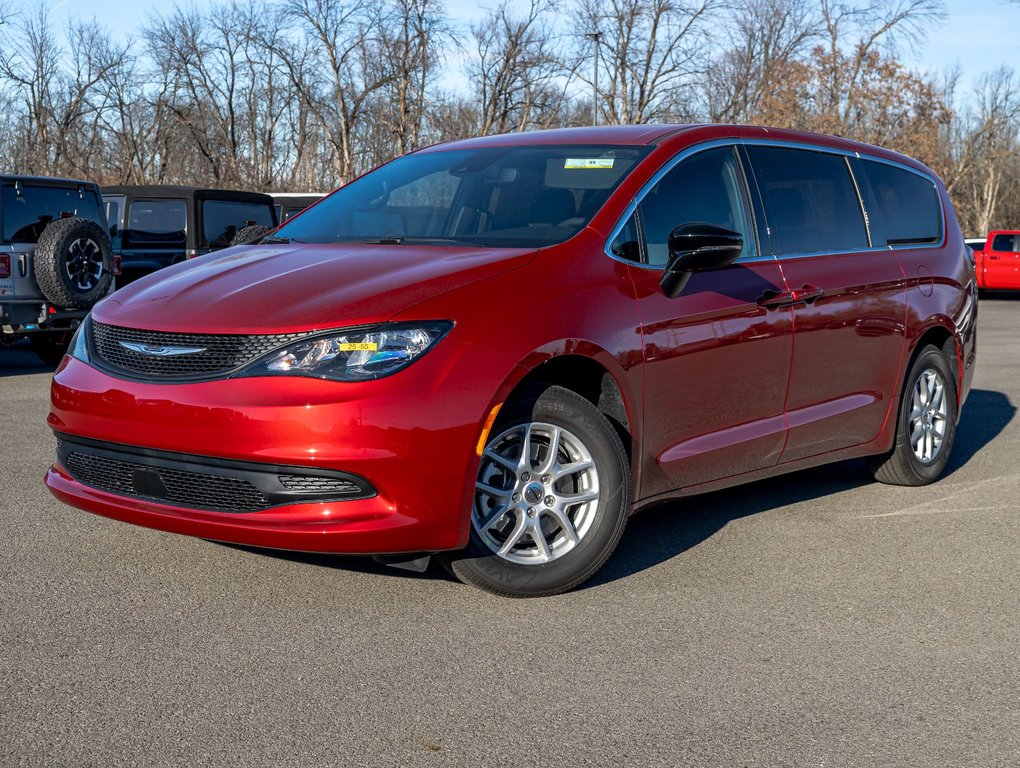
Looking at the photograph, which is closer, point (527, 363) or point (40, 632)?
point (40, 632)

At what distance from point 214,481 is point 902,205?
4.27m

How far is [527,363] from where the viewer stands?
13.8 feet

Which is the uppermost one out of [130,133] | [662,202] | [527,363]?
[130,133]

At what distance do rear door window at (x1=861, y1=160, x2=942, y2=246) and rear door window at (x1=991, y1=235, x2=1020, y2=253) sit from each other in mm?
25861

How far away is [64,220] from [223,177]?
36.0 m

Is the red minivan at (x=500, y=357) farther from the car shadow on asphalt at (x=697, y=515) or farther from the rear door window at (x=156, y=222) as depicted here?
the rear door window at (x=156, y=222)

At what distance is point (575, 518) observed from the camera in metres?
4.48

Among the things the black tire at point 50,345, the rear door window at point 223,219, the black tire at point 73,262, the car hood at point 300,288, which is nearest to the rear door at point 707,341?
the car hood at point 300,288

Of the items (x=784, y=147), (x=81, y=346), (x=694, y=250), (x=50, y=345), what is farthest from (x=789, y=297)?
(x=50, y=345)

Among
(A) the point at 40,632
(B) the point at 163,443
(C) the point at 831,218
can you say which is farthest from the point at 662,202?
(A) the point at 40,632

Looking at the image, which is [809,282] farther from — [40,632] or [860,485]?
[40,632]

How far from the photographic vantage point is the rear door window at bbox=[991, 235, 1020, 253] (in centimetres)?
3081

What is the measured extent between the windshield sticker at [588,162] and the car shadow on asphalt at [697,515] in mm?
1592

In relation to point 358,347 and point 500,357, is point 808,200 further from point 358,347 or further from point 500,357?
point 358,347
